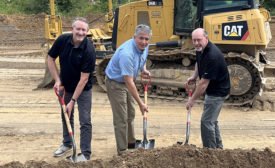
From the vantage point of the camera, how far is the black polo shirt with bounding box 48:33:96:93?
4.81 metres

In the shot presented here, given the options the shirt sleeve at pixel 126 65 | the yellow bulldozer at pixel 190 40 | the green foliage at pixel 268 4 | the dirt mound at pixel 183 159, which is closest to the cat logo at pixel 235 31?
the yellow bulldozer at pixel 190 40

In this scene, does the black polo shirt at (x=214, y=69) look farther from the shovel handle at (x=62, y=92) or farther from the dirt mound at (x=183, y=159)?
the shovel handle at (x=62, y=92)

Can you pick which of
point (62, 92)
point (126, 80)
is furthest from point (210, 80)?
point (62, 92)

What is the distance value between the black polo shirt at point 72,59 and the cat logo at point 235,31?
3999 mm

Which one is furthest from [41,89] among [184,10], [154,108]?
[184,10]

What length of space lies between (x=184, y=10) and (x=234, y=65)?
196 cm

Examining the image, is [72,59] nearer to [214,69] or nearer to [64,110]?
[64,110]

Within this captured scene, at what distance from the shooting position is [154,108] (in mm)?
8086

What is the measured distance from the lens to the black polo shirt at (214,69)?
4.61 metres

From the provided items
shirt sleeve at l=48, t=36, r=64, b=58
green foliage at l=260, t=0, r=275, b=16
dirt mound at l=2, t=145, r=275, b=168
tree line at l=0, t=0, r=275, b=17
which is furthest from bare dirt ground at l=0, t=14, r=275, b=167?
green foliage at l=260, t=0, r=275, b=16

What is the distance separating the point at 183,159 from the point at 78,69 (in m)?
1.96

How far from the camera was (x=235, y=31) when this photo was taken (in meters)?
7.76

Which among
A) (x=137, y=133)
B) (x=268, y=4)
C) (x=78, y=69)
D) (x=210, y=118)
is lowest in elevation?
(x=137, y=133)

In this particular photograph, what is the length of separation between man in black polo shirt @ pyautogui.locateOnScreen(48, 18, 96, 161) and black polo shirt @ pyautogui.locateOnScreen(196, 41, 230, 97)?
156cm
